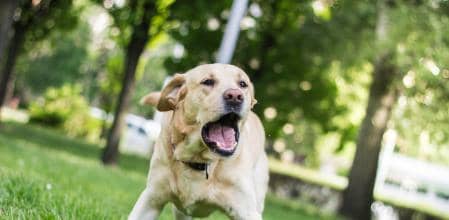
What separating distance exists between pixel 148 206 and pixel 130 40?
1222 cm

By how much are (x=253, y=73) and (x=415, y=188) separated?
4232 cm

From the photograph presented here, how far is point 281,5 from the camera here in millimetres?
19891

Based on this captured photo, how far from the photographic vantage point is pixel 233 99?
14.9 ft

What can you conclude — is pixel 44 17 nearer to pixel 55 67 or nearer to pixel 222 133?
pixel 222 133

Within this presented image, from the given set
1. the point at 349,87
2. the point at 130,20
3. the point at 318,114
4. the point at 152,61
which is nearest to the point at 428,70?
the point at 318,114

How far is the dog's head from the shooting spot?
4602mm

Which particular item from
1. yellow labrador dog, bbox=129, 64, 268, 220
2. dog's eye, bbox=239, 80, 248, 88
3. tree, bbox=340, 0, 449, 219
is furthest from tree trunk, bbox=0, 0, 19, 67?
tree, bbox=340, 0, 449, 219

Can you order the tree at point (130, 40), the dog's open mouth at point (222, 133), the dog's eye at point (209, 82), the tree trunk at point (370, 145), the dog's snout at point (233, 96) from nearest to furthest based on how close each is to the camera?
the dog's snout at point (233, 96) < the dog's open mouth at point (222, 133) < the dog's eye at point (209, 82) < the tree at point (130, 40) < the tree trunk at point (370, 145)

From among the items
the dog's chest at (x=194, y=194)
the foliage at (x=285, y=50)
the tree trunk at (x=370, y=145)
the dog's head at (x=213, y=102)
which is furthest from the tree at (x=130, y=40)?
the dog's chest at (x=194, y=194)

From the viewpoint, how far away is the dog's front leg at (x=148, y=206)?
5039 mm

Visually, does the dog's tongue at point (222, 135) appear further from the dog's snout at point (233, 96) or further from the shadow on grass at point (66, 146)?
the shadow on grass at point (66, 146)

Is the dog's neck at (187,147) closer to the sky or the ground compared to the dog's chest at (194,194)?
closer to the sky

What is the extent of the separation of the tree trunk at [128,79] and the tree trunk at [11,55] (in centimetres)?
420

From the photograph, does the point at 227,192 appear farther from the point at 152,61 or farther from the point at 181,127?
the point at 152,61
